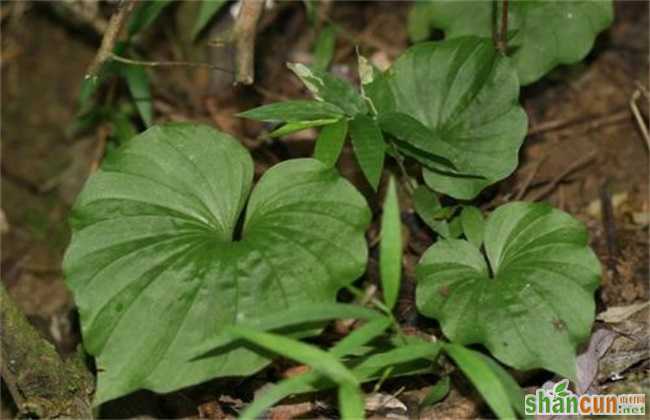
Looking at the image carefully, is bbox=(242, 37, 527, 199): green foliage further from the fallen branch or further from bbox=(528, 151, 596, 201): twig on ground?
the fallen branch

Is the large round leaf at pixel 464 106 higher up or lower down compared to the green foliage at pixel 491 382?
higher up

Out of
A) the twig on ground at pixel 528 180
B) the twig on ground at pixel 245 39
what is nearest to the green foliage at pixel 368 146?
the twig on ground at pixel 245 39

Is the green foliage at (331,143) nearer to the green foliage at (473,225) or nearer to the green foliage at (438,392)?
the green foliage at (473,225)

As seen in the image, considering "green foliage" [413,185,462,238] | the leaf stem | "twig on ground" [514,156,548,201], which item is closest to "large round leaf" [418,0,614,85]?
the leaf stem

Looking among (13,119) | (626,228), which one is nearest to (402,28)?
(626,228)

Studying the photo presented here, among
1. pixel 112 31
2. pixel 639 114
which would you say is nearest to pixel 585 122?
pixel 639 114

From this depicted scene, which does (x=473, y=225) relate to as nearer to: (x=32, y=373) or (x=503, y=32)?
(x=503, y=32)
